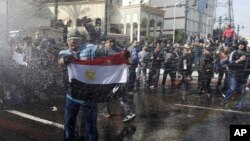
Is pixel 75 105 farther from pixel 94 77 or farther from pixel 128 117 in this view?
pixel 128 117

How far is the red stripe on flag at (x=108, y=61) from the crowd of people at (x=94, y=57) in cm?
7

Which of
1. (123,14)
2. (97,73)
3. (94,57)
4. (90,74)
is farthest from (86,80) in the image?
(123,14)

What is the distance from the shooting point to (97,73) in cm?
575

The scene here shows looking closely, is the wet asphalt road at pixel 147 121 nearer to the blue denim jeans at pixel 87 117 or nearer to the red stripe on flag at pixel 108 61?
the blue denim jeans at pixel 87 117

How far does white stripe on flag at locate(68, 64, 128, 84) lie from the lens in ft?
18.3

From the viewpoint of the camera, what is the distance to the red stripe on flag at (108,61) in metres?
5.65

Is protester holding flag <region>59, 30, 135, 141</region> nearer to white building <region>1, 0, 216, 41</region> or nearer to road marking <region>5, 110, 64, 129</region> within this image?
road marking <region>5, 110, 64, 129</region>

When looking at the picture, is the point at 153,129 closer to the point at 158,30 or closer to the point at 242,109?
the point at 242,109

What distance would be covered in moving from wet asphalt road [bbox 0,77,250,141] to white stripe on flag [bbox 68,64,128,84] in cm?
123

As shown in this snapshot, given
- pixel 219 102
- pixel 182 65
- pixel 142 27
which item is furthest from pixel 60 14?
pixel 219 102

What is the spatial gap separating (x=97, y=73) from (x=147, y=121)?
271 cm

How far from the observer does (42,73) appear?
11.4 meters

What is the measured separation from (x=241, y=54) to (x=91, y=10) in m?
27.5

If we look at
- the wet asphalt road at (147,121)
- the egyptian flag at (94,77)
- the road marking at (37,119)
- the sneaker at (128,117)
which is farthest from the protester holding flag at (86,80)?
the sneaker at (128,117)
